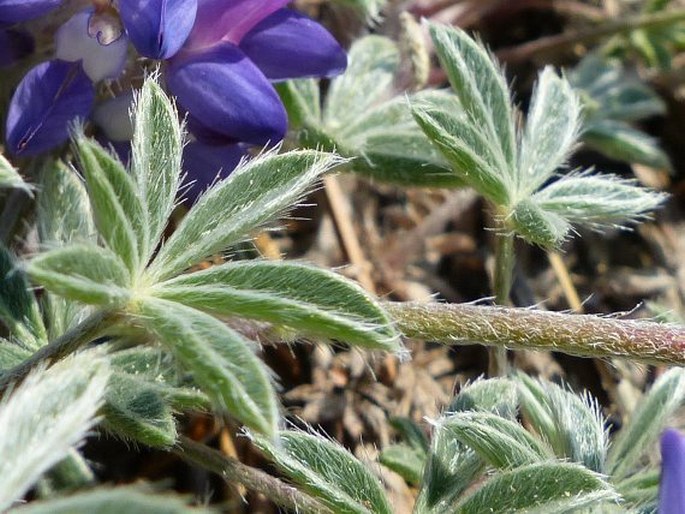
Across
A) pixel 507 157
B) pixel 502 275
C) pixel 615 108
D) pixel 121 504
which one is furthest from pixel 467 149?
pixel 615 108

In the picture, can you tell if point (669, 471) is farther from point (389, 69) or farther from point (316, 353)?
point (389, 69)

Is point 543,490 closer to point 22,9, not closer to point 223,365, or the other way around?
point 223,365

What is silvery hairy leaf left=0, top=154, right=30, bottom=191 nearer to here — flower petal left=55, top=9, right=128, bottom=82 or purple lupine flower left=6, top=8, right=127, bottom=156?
purple lupine flower left=6, top=8, right=127, bottom=156

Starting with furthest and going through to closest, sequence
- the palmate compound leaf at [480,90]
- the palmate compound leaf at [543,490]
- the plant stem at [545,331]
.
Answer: the palmate compound leaf at [480,90] < the plant stem at [545,331] < the palmate compound leaf at [543,490]

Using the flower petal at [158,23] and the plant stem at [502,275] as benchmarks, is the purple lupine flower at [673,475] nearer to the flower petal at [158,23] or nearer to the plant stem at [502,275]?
the plant stem at [502,275]

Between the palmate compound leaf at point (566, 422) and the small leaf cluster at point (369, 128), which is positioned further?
the small leaf cluster at point (369, 128)

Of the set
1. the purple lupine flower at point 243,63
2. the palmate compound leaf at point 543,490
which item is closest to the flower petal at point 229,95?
the purple lupine flower at point 243,63

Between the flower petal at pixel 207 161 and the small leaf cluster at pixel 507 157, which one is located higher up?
the flower petal at pixel 207 161

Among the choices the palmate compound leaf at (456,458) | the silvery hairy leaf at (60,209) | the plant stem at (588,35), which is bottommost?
the palmate compound leaf at (456,458)
